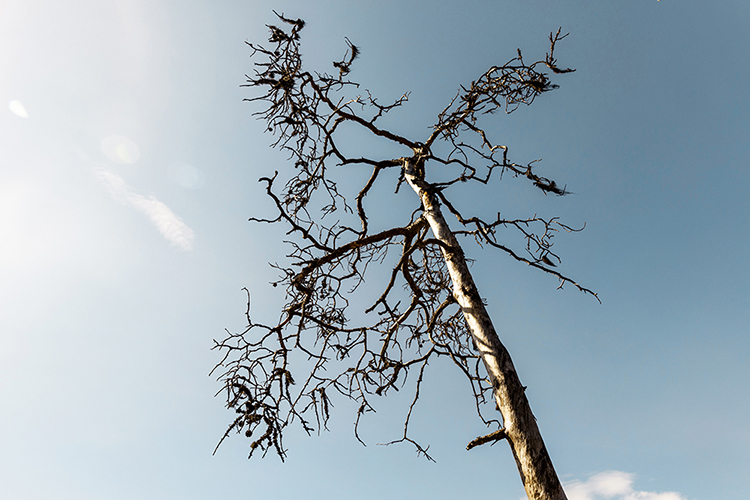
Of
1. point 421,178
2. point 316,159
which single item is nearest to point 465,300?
point 421,178

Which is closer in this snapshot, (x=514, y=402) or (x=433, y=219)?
(x=514, y=402)

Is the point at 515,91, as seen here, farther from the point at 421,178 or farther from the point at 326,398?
the point at 326,398

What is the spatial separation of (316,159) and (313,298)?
5.14 ft

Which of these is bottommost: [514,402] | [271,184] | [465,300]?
[514,402]

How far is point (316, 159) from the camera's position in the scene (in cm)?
439

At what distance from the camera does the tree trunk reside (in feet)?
7.91

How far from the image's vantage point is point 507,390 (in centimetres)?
277

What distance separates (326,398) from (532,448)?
69.4 inches

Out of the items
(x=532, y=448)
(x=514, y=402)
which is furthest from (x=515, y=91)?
(x=532, y=448)

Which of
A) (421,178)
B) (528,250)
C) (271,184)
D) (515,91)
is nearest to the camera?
(271,184)

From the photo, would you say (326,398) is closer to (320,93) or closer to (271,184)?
(271,184)

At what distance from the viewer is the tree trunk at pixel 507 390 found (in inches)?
94.9

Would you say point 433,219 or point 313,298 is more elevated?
point 433,219

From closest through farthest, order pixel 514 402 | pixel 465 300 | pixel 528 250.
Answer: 1. pixel 514 402
2. pixel 465 300
3. pixel 528 250
